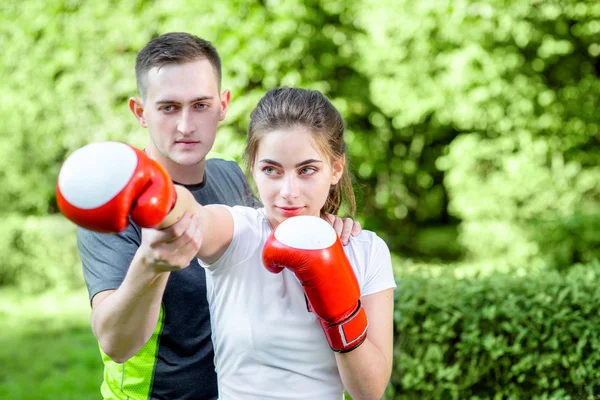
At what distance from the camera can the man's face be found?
226cm

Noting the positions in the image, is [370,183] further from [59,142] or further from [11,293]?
[11,293]

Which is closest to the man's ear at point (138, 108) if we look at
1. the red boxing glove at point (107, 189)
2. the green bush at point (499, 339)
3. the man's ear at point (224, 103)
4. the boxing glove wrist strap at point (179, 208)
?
the man's ear at point (224, 103)

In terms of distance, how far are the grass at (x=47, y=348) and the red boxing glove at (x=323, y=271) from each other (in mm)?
3623

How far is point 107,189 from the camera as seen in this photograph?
129 cm

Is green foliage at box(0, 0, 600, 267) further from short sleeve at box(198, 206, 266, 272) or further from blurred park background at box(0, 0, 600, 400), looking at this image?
short sleeve at box(198, 206, 266, 272)

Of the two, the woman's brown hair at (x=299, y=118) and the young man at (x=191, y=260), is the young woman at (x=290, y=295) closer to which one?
the woman's brown hair at (x=299, y=118)

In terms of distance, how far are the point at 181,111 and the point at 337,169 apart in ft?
1.87

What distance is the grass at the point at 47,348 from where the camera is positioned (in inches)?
197

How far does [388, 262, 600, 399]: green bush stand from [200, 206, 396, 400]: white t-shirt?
1653 mm

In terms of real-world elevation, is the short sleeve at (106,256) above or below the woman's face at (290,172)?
below

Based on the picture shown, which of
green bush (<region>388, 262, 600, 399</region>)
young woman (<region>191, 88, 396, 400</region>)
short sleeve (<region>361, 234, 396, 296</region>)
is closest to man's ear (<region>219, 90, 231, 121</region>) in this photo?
young woman (<region>191, 88, 396, 400</region>)

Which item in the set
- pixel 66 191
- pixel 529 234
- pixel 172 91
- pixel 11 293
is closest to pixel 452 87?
pixel 529 234

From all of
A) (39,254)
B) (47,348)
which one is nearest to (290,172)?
(47,348)

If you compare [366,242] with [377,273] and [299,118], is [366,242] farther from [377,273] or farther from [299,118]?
[299,118]
